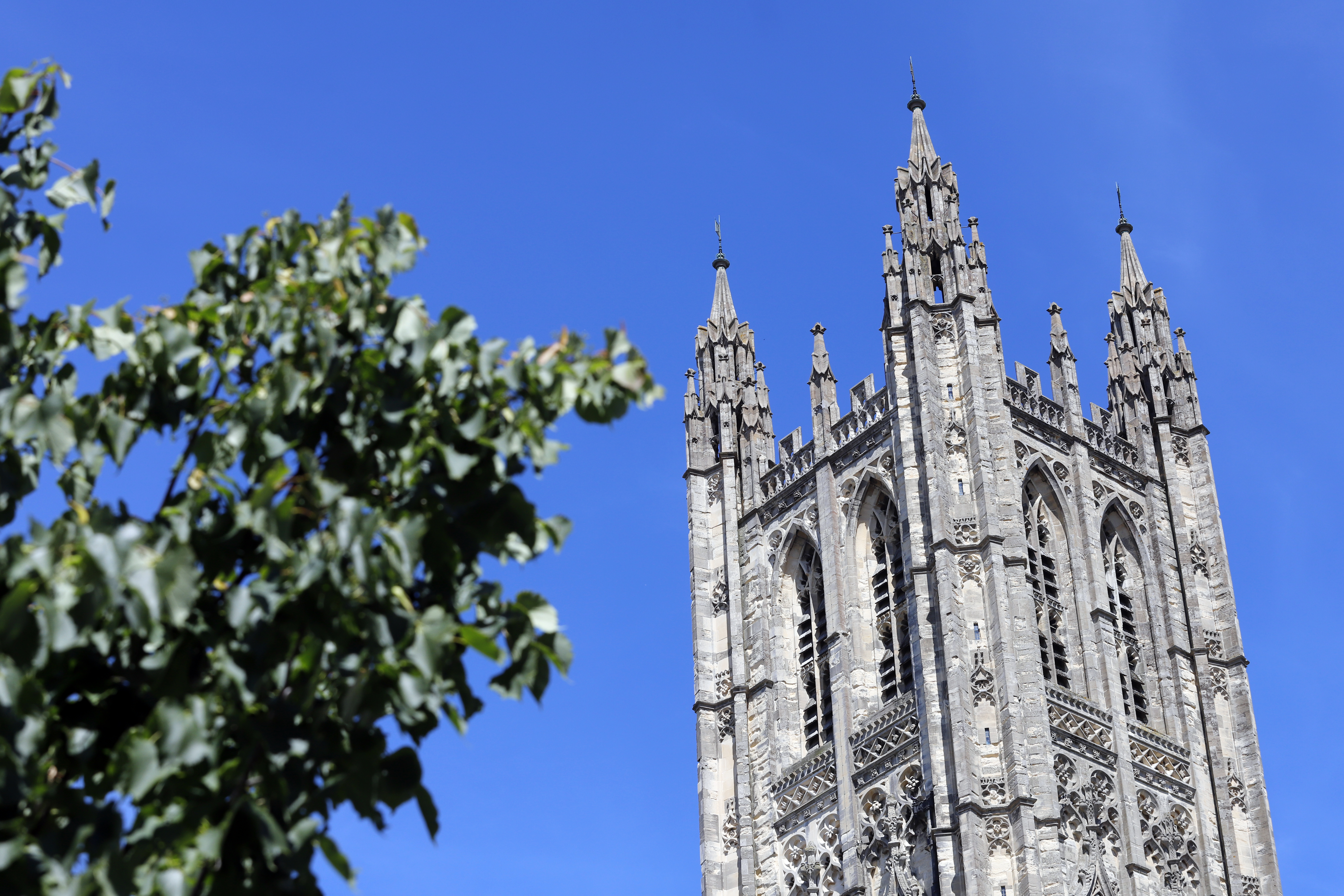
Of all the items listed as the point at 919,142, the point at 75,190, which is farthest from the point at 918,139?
the point at 75,190

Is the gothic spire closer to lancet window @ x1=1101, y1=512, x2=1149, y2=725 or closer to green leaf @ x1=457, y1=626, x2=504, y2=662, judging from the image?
lancet window @ x1=1101, y1=512, x2=1149, y2=725

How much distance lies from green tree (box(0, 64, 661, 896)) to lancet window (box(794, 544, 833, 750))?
38.5 meters

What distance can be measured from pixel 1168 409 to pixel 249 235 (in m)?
46.8

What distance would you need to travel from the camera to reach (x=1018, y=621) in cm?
4612

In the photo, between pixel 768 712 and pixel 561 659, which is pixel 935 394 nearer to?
pixel 768 712

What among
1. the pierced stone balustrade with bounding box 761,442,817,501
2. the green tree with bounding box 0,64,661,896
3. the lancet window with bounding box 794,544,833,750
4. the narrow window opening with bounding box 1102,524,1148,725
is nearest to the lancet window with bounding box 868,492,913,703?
the lancet window with bounding box 794,544,833,750

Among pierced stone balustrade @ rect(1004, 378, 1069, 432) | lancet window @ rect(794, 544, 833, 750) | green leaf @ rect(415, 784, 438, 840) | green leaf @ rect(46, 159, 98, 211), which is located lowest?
green leaf @ rect(415, 784, 438, 840)

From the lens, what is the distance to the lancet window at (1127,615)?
49219 millimetres

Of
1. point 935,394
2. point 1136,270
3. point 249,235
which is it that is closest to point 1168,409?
point 1136,270

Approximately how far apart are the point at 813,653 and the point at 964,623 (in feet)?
19.4

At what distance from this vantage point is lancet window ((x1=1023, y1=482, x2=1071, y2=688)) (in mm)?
47781

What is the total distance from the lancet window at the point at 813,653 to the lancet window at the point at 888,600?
1.41 m

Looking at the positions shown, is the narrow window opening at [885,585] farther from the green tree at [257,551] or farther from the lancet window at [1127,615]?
the green tree at [257,551]

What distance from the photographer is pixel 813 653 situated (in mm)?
51000
